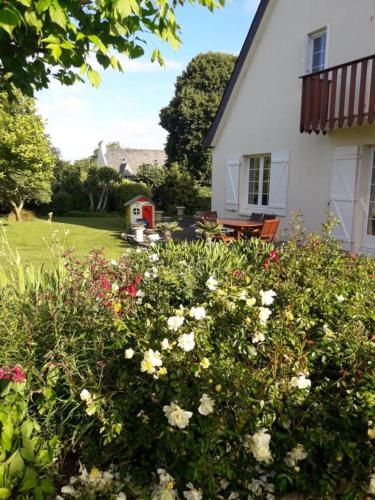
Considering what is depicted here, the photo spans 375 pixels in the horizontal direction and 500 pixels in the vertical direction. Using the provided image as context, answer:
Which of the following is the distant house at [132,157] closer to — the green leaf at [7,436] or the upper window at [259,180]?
the upper window at [259,180]

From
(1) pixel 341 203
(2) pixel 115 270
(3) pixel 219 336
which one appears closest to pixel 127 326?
(3) pixel 219 336

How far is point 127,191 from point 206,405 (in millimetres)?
20776

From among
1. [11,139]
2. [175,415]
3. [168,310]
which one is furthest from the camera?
[11,139]

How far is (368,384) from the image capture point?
2.13 m

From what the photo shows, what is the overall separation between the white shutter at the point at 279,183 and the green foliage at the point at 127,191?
11668mm

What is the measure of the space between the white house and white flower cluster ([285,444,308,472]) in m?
7.07

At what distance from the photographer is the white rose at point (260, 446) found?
6.15 feet

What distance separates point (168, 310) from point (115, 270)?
91cm

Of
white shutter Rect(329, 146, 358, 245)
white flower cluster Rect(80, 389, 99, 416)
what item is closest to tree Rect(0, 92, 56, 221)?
white shutter Rect(329, 146, 358, 245)

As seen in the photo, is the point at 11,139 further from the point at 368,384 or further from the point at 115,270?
the point at 368,384

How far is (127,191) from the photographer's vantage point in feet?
72.5

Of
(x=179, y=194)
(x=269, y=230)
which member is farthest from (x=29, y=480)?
(x=179, y=194)

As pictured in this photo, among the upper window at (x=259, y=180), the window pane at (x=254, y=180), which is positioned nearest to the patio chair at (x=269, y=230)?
the upper window at (x=259, y=180)

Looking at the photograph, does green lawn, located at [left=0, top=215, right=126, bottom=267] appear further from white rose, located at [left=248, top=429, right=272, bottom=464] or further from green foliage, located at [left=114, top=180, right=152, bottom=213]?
white rose, located at [left=248, top=429, right=272, bottom=464]
